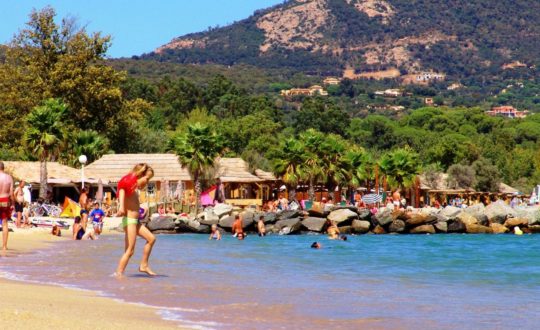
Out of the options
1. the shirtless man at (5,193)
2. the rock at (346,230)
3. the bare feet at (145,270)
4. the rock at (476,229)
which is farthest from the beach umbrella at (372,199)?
the bare feet at (145,270)

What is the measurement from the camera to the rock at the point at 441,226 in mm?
44406

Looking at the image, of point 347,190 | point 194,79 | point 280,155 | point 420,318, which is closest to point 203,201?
point 280,155

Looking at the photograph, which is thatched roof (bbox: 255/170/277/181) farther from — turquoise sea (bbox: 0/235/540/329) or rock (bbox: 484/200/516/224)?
turquoise sea (bbox: 0/235/540/329)

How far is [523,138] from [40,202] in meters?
94.3

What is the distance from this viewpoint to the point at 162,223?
38.8 meters

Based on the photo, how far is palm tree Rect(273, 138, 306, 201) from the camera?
182 feet

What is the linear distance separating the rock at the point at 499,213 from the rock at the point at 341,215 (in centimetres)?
894

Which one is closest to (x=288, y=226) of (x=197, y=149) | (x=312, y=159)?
(x=197, y=149)

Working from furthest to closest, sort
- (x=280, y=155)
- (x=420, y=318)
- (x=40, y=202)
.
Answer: (x=280, y=155)
(x=40, y=202)
(x=420, y=318)

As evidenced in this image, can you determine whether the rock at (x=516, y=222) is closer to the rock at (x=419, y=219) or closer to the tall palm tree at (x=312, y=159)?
the rock at (x=419, y=219)

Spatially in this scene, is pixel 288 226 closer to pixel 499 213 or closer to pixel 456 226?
pixel 456 226

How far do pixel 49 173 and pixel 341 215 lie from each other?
49.6 ft

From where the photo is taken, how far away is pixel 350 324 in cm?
959

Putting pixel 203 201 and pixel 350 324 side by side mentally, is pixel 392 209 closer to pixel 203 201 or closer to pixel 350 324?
pixel 203 201
